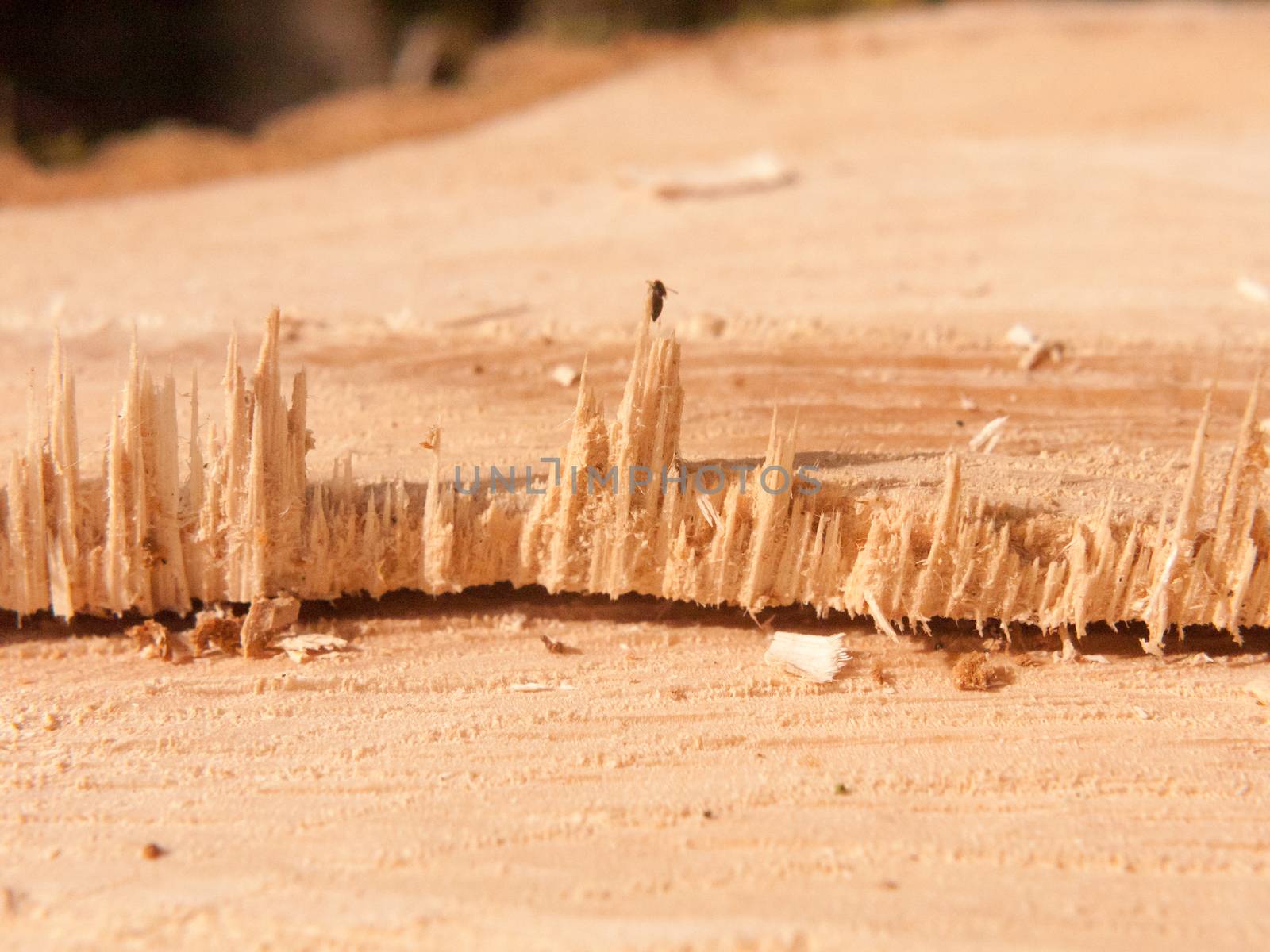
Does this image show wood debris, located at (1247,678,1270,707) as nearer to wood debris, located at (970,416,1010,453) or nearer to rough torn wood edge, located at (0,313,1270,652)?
rough torn wood edge, located at (0,313,1270,652)

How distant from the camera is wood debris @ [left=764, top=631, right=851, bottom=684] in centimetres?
174

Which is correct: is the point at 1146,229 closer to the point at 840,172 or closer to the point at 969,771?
the point at 840,172

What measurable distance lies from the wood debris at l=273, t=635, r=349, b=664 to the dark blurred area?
14.1ft

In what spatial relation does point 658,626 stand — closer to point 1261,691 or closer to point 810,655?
point 810,655

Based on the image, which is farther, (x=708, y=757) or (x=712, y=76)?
(x=712, y=76)

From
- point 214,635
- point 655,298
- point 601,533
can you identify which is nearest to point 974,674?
point 601,533

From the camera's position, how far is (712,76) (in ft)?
14.7

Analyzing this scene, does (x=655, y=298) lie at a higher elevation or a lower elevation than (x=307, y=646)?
higher

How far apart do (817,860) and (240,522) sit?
100 centimetres

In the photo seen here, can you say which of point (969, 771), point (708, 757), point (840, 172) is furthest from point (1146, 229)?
point (708, 757)

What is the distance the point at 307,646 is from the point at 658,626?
57 centimetres

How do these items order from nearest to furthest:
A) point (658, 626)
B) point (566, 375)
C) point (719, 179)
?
point (658, 626), point (566, 375), point (719, 179)

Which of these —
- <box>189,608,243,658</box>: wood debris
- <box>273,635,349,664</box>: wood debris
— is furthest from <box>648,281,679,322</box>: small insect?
<box>189,608,243,658</box>: wood debris

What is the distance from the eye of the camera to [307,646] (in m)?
1.76
